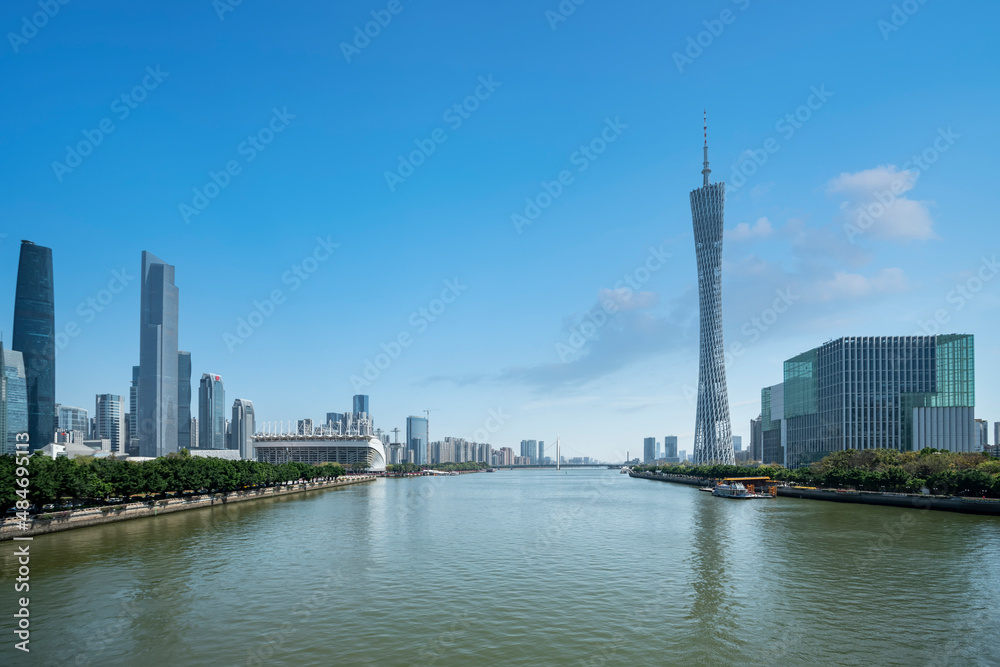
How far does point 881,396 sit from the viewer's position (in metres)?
103

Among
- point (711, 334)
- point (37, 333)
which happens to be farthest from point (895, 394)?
point (37, 333)

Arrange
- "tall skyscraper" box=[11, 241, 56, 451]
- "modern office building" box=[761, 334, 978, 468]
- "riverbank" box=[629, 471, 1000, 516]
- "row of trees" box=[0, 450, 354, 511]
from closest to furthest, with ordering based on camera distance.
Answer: "row of trees" box=[0, 450, 354, 511] < "riverbank" box=[629, 471, 1000, 516] < "modern office building" box=[761, 334, 978, 468] < "tall skyscraper" box=[11, 241, 56, 451]

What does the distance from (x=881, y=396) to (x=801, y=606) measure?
9770 cm

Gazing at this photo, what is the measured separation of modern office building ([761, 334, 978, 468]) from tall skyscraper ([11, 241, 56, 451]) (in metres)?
181

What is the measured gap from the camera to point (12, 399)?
14350cm

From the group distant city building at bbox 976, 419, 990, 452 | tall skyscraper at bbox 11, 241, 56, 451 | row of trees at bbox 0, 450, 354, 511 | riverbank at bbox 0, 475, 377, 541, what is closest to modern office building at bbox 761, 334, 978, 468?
distant city building at bbox 976, 419, 990, 452

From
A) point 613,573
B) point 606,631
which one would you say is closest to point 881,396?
point 613,573

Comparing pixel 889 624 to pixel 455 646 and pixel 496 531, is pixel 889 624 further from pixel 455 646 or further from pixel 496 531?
pixel 496 531

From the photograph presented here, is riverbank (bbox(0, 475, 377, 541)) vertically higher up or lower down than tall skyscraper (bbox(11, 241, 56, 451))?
lower down

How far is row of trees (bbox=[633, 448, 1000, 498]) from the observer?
50594mm

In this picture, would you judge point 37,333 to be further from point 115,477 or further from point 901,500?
point 901,500

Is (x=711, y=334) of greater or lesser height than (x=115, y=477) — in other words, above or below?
above

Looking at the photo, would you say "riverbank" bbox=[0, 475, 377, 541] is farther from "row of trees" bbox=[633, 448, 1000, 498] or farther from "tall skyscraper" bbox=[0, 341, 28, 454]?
"tall skyscraper" bbox=[0, 341, 28, 454]

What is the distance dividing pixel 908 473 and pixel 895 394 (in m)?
48.1
